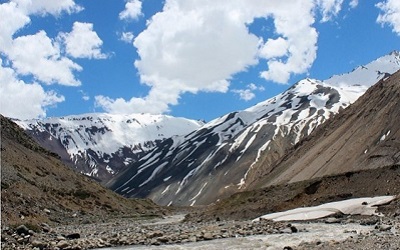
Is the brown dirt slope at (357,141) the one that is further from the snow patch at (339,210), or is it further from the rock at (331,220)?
the rock at (331,220)

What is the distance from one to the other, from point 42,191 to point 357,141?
189 feet

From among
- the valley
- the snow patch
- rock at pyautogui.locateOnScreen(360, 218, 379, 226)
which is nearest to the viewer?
the valley

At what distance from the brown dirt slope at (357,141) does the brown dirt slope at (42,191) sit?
3690 cm

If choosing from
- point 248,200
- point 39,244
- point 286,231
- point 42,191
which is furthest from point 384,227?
point 42,191

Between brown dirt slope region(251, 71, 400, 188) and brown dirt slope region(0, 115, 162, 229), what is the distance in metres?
36.9

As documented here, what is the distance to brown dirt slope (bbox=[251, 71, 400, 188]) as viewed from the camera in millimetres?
83500

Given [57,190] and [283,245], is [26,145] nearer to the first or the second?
[57,190]

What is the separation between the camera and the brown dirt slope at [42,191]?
6562cm

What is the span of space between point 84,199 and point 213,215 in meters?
42.7

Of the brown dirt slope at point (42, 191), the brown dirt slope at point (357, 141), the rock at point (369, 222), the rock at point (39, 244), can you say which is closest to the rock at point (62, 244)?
the rock at point (39, 244)

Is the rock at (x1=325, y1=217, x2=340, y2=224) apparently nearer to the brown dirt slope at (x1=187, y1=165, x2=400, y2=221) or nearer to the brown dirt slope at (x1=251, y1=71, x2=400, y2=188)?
the brown dirt slope at (x1=187, y1=165, x2=400, y2=221)

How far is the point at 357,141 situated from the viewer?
97.4 meters

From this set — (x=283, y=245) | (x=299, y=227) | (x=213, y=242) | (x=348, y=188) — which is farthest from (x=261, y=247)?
(x=348, y=188)

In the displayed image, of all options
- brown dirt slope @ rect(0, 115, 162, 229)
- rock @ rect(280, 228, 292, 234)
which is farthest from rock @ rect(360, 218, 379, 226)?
brown dirt slope @ rect(0, 115, 162, 229)
